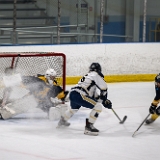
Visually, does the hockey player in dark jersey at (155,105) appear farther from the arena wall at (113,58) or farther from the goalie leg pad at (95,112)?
the arena wall at (113,58)

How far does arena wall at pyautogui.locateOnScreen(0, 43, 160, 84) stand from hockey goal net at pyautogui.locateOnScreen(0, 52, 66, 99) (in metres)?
1.73

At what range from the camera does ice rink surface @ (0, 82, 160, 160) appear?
4898 mm

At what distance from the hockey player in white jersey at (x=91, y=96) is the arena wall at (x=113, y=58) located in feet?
9.87

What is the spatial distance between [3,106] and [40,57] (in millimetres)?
823

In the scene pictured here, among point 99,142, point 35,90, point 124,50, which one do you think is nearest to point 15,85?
point 35,90

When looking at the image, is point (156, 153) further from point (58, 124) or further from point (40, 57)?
point (40, 57)

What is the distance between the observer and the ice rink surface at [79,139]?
490cm

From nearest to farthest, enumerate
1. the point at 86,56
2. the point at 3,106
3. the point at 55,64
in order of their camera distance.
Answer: the point at 3,106 → the point at 55,64 → the point at 86,56

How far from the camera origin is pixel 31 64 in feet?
22.8

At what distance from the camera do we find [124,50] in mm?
9227

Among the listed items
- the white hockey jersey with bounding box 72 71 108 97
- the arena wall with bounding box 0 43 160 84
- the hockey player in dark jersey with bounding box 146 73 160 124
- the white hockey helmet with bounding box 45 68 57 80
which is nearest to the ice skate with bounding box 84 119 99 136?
the white hockey jersey with bounding box 72 71 108 97

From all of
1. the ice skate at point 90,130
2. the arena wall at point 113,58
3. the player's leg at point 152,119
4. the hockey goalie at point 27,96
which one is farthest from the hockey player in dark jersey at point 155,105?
the arena wall at point 113,58

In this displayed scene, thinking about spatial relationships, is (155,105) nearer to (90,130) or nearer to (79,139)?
(90,130)

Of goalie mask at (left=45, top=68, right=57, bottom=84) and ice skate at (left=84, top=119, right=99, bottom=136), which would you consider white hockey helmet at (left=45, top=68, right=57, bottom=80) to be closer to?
goalie mask at (left=45, top=68, right=57, bottom=84)
